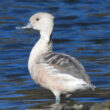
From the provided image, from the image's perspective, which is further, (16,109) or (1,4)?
(1,4)

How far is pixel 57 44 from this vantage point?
13.3 meters

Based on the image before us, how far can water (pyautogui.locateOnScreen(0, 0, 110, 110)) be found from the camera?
30.0 feet

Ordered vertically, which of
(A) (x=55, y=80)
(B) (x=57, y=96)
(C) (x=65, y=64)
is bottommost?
(B) (x=57, y=96)

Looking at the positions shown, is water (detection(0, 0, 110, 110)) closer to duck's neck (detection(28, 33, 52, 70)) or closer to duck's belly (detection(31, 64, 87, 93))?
duck's belly (detection(31, 64, 87, 93))

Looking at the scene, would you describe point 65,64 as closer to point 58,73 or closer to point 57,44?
point 58,73

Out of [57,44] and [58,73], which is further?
[57,44]

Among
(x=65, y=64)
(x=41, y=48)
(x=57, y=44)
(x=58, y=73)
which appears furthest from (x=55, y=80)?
(x=57, y=44)

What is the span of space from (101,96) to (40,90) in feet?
4.30

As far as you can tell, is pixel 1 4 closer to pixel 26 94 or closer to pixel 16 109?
pixel 26 94

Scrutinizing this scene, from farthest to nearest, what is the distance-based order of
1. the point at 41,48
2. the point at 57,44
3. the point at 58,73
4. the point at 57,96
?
the point at 57,44 → the point at 41,48 → the point at 57,96 → the point at 58,73

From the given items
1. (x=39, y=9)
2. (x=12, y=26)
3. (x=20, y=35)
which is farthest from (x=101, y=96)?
(x=39, y=9)

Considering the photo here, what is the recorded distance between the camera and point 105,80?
1017cm

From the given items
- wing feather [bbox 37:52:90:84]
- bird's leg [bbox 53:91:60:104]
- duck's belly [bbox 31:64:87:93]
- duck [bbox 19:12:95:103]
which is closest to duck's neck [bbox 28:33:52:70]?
duck [bbox 19:12:95:103]

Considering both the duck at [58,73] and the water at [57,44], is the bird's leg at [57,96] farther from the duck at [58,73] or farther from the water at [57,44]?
the water at [57,44]
